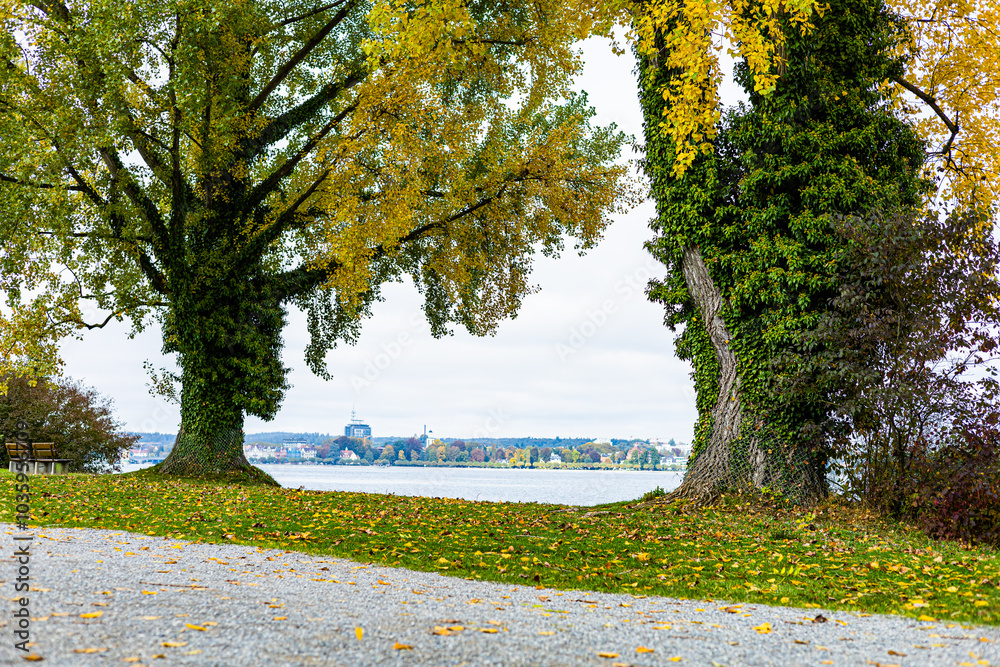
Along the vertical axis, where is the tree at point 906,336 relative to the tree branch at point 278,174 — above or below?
below

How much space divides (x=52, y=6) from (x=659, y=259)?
15.7m

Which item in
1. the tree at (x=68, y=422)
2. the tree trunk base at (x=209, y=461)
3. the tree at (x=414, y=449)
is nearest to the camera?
the tree trunk base at (x=209, y=461)

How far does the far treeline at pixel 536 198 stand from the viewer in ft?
39.9

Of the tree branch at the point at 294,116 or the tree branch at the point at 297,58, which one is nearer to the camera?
the tree branch at the point at 297,58

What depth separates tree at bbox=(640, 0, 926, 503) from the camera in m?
13.2

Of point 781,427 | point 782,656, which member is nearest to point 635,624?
point 782,656

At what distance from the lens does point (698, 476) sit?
550 inches

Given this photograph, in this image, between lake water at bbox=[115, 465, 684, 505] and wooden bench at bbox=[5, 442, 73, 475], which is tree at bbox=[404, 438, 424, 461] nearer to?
lake water at bbox=[115, 465, 684, 505]

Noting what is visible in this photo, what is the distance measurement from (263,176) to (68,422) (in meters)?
13.2

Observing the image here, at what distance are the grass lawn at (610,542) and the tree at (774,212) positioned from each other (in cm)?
138

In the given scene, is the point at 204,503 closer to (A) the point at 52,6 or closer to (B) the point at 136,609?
(B) the point at 136,609

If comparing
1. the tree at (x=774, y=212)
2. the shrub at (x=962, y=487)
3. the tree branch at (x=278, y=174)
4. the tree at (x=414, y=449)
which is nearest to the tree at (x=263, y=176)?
the tree branch at (x=278, y=174)

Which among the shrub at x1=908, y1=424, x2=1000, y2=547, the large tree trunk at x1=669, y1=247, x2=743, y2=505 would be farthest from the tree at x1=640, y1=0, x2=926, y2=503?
the shrub at x1=908, y1=424, x2=1000, y2=547

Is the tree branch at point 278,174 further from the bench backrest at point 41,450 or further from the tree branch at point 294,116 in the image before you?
the bench backrest at point 41,450
